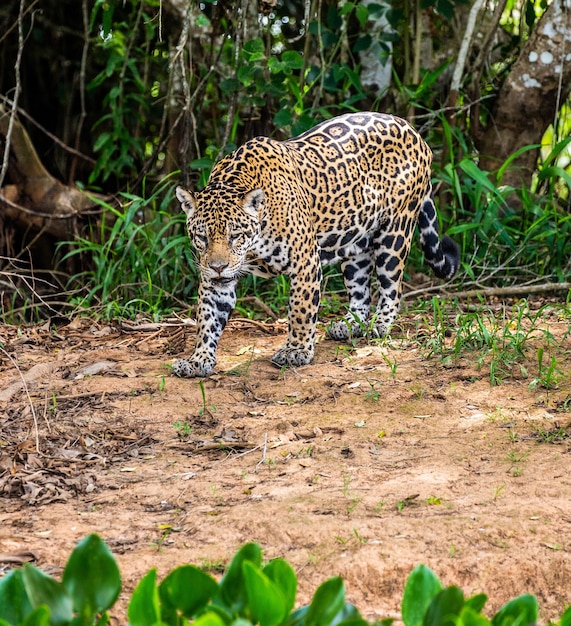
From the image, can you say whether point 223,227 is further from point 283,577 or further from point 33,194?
point 33,194

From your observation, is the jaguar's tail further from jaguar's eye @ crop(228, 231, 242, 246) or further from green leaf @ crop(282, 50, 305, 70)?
jaguar's eye @ crop(228, 231, 242, 246)

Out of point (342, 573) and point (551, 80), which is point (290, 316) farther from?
point (551, 80)

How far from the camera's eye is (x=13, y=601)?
2.41 metres

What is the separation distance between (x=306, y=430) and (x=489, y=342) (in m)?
1.47

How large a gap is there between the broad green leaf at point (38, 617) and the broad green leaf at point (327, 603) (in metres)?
0.63

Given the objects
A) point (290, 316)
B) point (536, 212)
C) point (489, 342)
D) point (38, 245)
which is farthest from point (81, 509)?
point (38, 245)

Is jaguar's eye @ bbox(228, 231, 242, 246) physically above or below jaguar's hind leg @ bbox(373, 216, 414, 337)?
above

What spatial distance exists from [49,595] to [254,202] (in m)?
3.59

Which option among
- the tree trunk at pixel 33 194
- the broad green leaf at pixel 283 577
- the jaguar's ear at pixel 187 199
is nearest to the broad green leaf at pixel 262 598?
the broad green leaf at pixel 283 577

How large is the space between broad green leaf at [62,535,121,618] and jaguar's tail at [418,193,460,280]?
4689mm

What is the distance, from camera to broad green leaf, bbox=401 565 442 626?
2449mm

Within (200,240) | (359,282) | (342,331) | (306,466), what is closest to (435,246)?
(359,282)

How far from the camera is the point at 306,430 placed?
4957 millimetres

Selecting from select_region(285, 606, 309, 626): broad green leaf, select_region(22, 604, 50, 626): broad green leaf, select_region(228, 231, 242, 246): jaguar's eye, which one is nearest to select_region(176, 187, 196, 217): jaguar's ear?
select_region(228, 231, 242, 246): jaguar's eye
